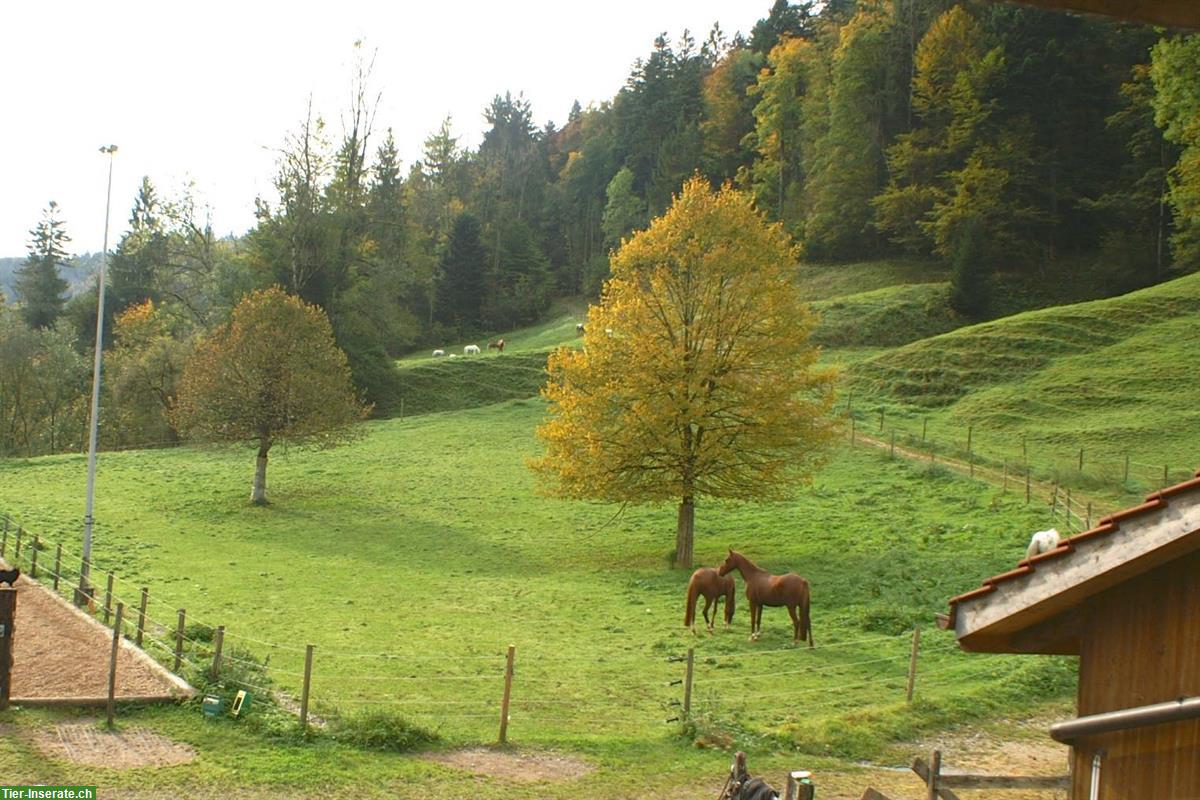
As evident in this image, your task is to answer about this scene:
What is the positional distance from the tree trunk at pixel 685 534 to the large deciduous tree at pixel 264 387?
720 inches

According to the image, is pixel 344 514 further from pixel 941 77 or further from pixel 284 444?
pixel 941 77

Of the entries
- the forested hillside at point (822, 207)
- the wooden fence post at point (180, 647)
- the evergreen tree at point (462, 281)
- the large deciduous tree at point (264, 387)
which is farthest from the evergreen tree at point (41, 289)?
the wooden fence post at point (180, 647)

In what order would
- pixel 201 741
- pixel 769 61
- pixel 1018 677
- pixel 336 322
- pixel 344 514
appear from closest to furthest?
pixel 201 741 → pixel 1018 677 → pixel 344 514 → pixel 336 322 → pixel 769 61

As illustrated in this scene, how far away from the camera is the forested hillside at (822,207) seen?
2520 inches

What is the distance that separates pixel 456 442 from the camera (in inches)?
2085

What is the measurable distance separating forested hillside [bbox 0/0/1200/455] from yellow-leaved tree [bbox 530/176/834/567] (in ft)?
104

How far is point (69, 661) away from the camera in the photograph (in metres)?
18.2

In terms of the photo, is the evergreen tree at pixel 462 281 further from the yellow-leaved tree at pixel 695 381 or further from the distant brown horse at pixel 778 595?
the distant brown horse at pixel 778 595

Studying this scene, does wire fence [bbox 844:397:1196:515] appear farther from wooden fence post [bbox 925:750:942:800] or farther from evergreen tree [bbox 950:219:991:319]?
wooden fence post [bbox 925:750:942:800]

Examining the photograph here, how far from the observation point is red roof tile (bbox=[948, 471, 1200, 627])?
6000mm

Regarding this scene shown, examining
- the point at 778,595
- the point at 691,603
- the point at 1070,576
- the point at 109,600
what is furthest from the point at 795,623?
the point at 1070,576

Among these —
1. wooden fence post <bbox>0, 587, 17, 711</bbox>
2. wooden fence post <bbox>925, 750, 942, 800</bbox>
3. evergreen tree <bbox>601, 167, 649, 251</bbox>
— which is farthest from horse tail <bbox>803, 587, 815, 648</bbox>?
evergreen tree <bbox>601, 167, 649, 251</bbox>

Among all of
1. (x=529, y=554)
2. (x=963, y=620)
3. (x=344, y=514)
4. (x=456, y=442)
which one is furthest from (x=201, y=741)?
(x=456, y=442)

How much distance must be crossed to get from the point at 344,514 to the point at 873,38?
2460 inches
